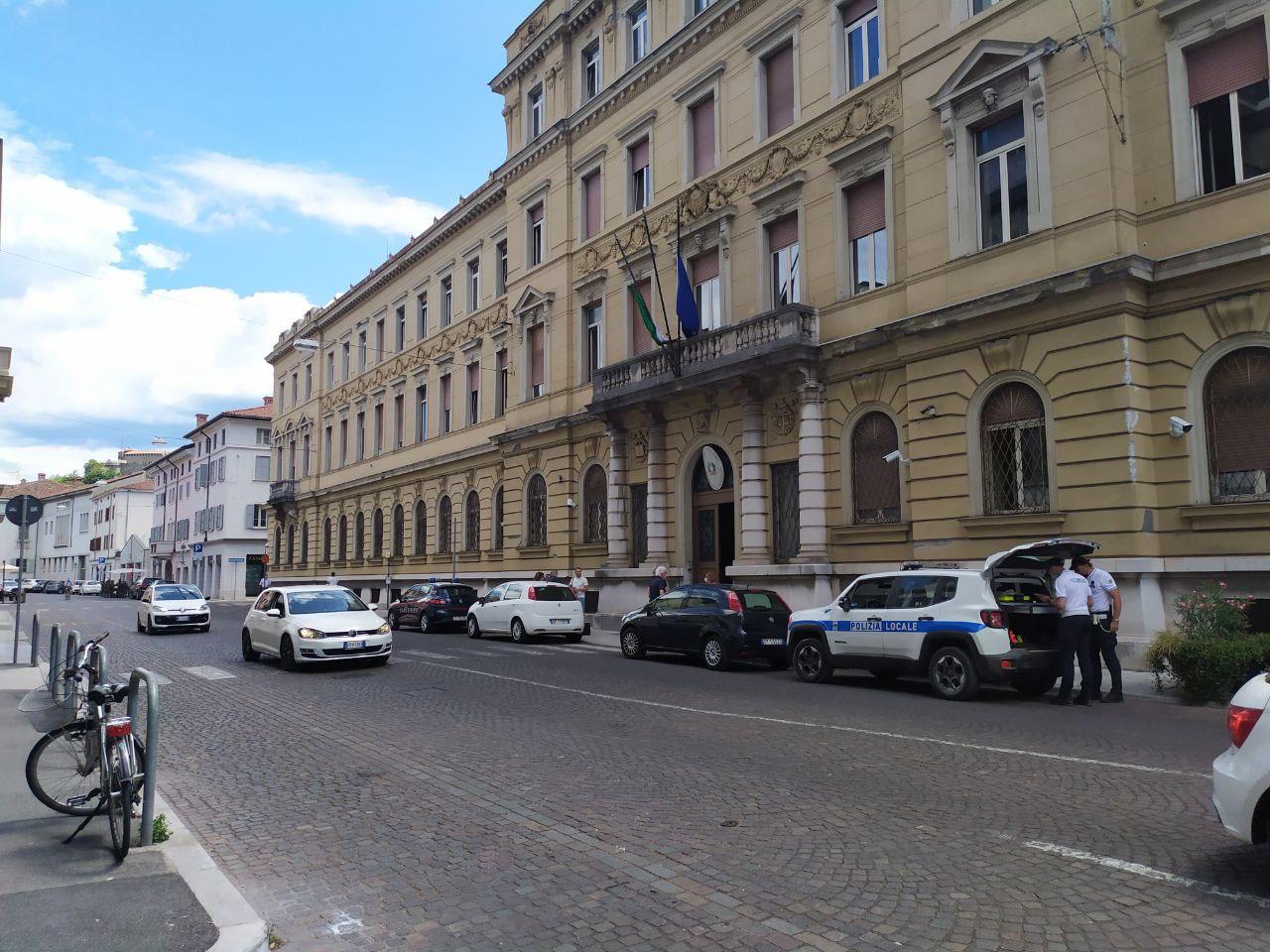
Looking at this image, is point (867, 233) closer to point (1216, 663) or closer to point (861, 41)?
point (861, 41)

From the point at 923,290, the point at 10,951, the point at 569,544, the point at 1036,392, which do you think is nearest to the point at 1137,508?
the point at 1036,392

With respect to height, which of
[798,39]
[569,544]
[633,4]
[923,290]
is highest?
[633,4]

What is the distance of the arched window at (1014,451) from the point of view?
56.4 ft

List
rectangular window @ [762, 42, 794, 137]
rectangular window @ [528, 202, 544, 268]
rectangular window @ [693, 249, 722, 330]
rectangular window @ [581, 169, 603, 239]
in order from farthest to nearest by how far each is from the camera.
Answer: rectangular window @ [528, 202, 544, 268] < rectangular window @ [581, 169, 603, 239] < rectangular window @ [693, 249, 722, 330] < rectangular window @ [762, 42, 794, 137]

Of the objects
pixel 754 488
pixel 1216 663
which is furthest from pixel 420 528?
pixel 1216 663

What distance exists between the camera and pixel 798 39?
2269 centimetres

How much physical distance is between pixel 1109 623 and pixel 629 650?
30.0 ft

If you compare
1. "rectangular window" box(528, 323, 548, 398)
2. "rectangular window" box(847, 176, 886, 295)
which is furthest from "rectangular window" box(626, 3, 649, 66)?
"rectangular window" box(847, 176, 886, 295)

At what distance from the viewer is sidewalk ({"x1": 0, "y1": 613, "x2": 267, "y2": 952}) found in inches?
173

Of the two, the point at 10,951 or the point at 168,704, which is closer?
the point at 10,951

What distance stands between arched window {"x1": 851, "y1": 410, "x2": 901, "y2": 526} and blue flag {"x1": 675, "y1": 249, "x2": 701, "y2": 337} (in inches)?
207

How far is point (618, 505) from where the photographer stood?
2764 cm

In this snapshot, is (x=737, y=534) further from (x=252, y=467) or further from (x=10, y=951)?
(x=252, y=467)

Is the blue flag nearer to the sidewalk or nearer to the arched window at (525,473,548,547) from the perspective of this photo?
the arched window at (525,473,548,547)
